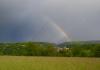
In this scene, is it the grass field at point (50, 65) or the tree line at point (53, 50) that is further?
the tree line at point (53, 50)

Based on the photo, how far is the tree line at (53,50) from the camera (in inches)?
540

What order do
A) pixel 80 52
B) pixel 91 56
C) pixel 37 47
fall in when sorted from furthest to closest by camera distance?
pixel 37 47 → pixel 80 52 → pixel 91 56

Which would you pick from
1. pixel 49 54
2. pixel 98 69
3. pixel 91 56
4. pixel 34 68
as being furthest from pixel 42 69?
pixel 49 54

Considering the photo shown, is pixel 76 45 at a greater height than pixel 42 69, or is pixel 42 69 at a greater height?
pixel 76 45

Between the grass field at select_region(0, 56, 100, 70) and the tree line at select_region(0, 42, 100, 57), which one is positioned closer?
the grass field at select_region(0, 56, 100, 70)

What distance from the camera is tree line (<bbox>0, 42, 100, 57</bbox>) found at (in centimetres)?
1372

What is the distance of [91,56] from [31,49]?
3.66 meters

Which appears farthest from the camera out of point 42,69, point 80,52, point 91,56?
point 80,52

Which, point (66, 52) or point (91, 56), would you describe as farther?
point (66, 52)

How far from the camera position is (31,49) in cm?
1517

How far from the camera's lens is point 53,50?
14344 millimetres

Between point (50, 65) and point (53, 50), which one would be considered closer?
point (50, 65)

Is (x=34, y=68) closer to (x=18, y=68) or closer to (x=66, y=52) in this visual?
(x=18, y=68)

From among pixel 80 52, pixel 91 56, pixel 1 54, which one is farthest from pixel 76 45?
pixel 1 54
